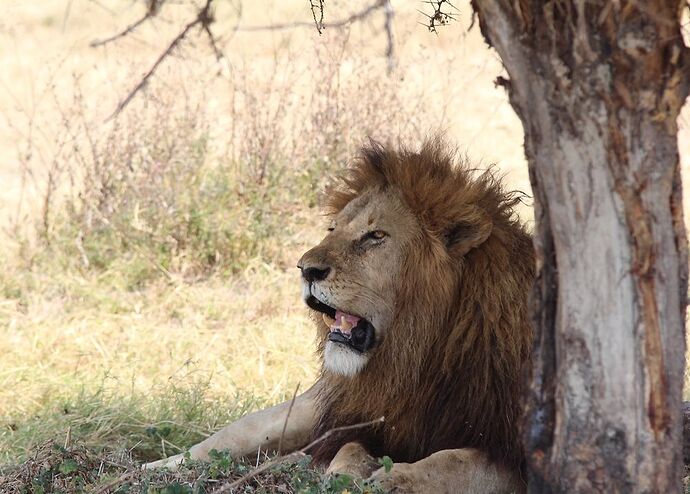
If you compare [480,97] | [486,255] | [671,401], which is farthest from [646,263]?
[480,97]

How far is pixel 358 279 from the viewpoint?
11.7ft

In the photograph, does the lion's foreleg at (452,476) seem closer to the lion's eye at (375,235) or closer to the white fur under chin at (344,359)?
the white fur under chin at (344,359)

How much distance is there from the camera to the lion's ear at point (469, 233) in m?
3.63

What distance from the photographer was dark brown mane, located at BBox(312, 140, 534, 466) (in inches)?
140

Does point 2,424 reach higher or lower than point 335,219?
lower

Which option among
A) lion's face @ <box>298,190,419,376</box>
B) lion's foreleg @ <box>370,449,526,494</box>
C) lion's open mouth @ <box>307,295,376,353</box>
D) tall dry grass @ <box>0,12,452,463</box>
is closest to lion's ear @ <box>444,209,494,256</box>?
lion's face @ <box>298,190,419,376</box>

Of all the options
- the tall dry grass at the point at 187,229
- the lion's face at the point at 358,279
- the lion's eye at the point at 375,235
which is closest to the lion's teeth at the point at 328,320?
the lion's face at the point at 358,279

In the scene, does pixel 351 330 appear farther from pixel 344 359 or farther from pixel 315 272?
pixel 315 272

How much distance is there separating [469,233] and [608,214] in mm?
1255

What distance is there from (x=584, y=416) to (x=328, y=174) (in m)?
5.42

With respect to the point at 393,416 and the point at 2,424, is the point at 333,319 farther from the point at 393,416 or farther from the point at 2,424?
the point at 2,424

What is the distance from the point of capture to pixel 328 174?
25.6 ft

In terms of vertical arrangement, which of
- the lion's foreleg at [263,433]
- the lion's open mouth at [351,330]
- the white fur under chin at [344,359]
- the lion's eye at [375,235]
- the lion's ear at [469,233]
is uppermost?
the lion's ear at [469,233]

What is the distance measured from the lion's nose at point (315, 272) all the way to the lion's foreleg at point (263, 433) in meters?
0.78
